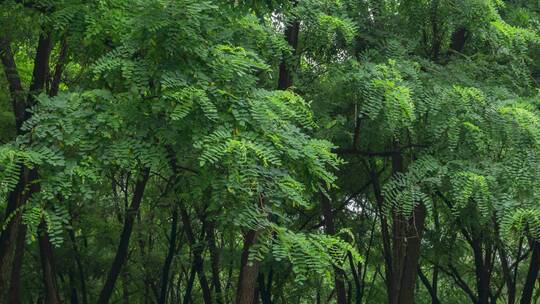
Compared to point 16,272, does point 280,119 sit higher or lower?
higher

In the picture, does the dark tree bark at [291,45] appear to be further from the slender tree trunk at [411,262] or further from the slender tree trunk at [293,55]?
the slender tree trunk at [411,262]

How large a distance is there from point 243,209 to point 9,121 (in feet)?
31.8

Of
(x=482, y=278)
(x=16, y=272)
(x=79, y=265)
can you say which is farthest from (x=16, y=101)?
(x=482, y=278)

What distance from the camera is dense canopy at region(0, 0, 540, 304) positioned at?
784 centimetres

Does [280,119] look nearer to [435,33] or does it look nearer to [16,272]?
[435,33]

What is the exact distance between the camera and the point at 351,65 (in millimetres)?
12328

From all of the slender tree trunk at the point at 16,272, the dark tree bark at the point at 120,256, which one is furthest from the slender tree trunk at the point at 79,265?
the slender tree trunk at the point at 16,272

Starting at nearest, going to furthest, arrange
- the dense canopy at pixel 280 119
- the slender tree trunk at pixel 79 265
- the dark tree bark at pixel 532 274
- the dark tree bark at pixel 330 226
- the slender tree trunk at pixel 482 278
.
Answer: the dense canopy at pixel 280 119
the dark tree bark at pixel 330 226
the dark tree bark at pixel 532 274
the slender tree trunk at pixel 482 278
the slender tree trunk at pixel 79 265

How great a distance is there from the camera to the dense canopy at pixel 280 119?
7844 millimetres

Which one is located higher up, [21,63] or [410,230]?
[21,63]

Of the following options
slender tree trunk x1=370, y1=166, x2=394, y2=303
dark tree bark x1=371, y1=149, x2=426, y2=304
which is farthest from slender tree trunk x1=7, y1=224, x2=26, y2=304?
slender tree trunk x1=370, y1=166, x2=394, y2=303

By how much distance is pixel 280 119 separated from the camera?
28.2 ft

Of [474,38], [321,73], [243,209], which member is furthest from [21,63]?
[243,209]

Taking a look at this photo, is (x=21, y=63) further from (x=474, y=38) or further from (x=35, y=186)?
(x=474, y=38)
